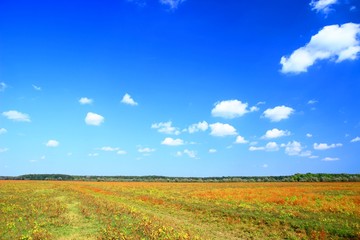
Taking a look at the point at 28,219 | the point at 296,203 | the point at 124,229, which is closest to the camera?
the point at 124,229

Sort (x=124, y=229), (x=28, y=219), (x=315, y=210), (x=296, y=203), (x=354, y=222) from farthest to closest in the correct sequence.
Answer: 1. (x=296, y=203)
2. (x=315, y=210)
3. (x=28, y=219)
4. (x=354, y=222)
5. (x=124, y=229)

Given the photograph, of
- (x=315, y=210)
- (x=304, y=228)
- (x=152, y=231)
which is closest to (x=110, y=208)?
(x=152, y=231)

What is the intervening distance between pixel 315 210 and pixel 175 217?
12.6 meters

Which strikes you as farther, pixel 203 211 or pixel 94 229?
pixel 203 211

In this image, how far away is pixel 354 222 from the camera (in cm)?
1839

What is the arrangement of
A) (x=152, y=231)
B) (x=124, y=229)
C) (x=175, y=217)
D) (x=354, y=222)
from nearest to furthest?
(x=152, y=231) < (x=124, y=229) < (x=354, y=222) < (x=175, y=217)

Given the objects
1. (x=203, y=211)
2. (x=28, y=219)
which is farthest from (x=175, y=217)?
(x=28, y=219)

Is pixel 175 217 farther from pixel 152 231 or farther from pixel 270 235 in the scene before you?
pixel 270 235

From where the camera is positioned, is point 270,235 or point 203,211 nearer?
point 270,235

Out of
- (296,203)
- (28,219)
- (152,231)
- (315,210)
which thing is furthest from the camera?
(296,203)

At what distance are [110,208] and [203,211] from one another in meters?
8.66

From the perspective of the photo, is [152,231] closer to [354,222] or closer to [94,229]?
[94,229]

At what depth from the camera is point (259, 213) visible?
22.5 metres

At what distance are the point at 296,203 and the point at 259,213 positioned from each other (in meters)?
8.14
